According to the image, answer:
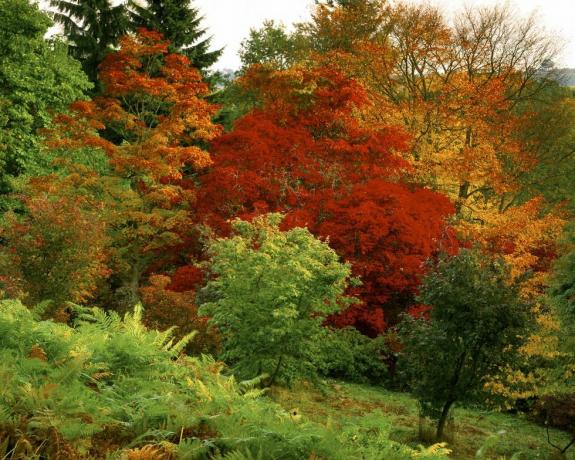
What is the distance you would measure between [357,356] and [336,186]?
4927mm

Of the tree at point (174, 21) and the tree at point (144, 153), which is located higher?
the tree at point (174, 21)

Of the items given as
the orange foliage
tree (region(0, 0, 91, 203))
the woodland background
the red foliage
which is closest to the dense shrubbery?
the woodland background

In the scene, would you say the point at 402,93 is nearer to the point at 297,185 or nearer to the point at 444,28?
the point at 444,28

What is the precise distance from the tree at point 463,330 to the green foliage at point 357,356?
4.19 meters

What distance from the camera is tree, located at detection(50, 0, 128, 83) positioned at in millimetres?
24656

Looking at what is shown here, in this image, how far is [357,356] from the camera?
15.4 meters

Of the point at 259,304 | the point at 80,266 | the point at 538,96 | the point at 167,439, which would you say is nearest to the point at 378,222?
the point at 259,304

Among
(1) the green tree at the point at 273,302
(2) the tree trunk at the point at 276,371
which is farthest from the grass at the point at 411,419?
(1) the green tree at the point at 273,302

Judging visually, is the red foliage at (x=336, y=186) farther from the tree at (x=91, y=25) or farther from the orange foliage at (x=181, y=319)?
the tree at (x=91, y=25)

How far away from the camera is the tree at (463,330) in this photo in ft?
31.4

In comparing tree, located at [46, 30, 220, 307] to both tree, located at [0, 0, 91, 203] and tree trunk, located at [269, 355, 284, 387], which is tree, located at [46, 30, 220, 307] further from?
tree trunk, located at [269, 355, 284, 387]

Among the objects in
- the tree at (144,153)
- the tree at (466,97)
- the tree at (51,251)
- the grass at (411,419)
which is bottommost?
the grass at (411,419)

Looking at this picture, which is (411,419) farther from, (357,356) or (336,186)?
(336,186)

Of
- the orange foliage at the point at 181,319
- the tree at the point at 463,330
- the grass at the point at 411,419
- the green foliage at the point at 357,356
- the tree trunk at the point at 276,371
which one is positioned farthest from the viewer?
the green foliage at the point at 357,356
